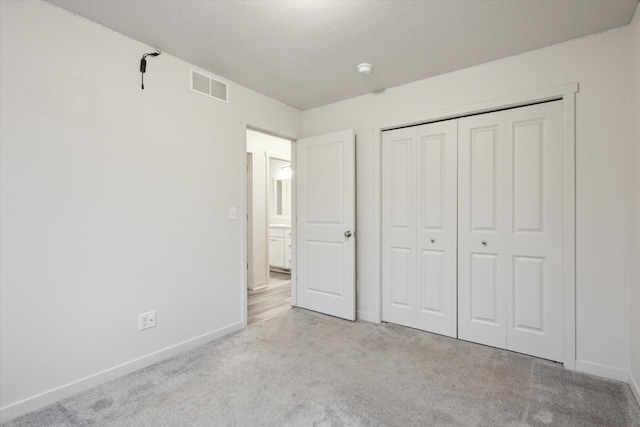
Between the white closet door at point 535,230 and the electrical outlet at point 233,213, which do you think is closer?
the white closet door at point 535,230

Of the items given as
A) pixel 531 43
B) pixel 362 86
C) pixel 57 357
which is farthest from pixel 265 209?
pixel 531 43

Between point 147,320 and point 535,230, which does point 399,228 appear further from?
point 147,320

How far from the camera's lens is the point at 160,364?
7.64 feet

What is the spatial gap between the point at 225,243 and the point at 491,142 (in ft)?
7.91

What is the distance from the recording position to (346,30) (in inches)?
83.8

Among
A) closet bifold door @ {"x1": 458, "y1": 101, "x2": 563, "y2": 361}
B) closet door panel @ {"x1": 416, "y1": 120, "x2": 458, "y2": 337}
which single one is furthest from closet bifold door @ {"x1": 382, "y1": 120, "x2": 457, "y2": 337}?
closet bifold door @ {"x1": 458, "y1": 101, "x2": 563, "y2": 361}

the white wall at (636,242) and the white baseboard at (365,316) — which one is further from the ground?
the white wall at (636,242)

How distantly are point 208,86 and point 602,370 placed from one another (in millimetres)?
3588

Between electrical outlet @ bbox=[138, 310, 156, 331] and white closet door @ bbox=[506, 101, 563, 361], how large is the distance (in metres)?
2.72

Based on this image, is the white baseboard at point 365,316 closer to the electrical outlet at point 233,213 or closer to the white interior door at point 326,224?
the white interior door at point 326,224

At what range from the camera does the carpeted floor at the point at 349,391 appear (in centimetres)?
Result: 172

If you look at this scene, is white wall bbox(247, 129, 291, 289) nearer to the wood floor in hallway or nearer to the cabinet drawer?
the wood floor in hallway

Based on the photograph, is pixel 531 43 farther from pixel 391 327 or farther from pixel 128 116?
pixel 128 116

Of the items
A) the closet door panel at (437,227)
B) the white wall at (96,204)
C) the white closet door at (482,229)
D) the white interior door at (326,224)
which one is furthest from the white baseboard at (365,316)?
the white wall at (96,204)
